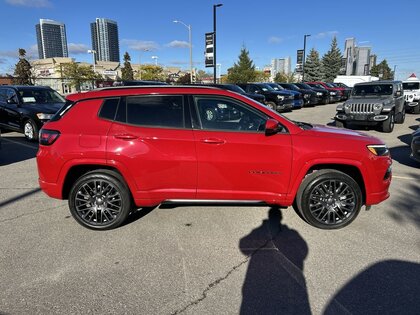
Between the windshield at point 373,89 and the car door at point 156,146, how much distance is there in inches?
408

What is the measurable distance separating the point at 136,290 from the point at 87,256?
2.90ft

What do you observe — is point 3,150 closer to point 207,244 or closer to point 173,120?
point 173,120

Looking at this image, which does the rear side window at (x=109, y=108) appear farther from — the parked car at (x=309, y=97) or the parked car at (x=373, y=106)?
the parked car at (x=309, y=97)

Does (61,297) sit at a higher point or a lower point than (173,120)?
lower

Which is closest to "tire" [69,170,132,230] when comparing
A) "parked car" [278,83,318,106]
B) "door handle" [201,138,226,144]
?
"door handle" [201,138,226,144]

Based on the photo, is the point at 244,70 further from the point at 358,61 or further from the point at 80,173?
the point at 80,173

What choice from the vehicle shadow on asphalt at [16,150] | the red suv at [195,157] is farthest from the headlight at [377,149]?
the vehicle shadow on asphalt at [16,150]

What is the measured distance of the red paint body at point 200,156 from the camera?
3.67 metres

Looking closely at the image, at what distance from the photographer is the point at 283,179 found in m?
3.75

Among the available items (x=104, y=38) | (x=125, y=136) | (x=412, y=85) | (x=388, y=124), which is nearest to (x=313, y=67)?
(x=412, y=85)

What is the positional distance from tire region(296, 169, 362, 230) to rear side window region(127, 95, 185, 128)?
5.83 ft

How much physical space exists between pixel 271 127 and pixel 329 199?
4.04ft

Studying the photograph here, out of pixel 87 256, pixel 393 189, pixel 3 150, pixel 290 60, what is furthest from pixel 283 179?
pixel 290 60

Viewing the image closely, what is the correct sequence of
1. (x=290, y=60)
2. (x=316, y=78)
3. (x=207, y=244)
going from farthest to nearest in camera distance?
(x=290, y=60), (x=316, y=78), (x=207, y=244)
